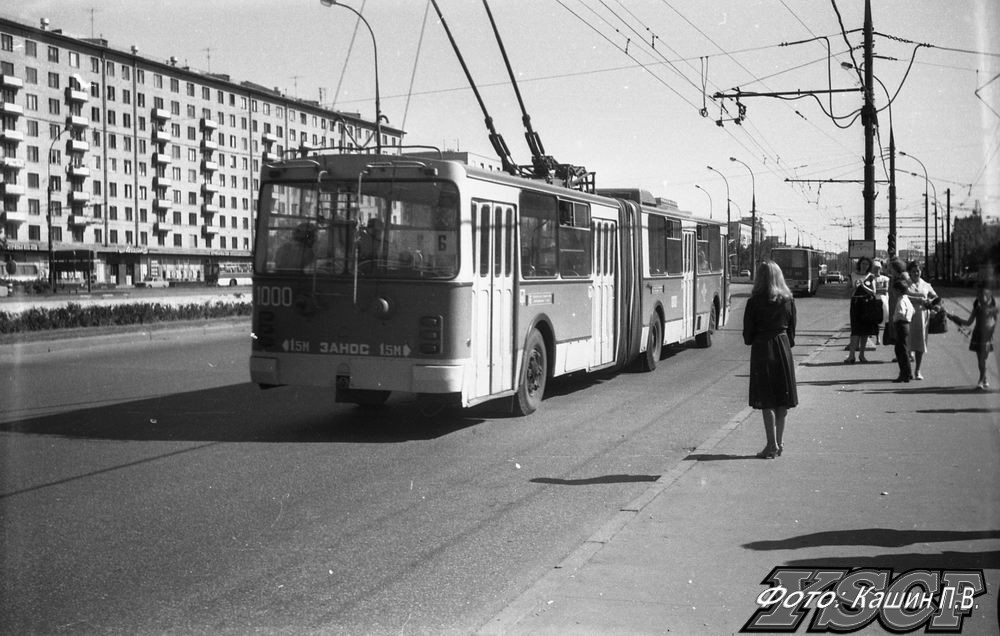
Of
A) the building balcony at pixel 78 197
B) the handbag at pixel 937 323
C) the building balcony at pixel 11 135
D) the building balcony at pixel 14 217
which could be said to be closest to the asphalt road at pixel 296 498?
the handbag at pixel 937 323

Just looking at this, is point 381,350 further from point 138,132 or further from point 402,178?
point 138,132

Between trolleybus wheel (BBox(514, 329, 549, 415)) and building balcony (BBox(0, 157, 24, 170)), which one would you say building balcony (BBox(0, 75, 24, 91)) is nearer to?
building balcony (BBox(0, 157, 24, 170))

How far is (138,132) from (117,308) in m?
82.5

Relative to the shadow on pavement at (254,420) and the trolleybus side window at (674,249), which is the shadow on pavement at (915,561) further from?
the trolleybus side window at (674,249)

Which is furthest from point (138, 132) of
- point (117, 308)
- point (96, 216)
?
point (117, 308)

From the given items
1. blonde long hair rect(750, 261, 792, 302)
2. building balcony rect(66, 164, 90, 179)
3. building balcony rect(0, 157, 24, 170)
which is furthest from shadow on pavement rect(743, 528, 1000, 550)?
building balcony rect(66, 164, 90, 179)

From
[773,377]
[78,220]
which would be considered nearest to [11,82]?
[78,220]

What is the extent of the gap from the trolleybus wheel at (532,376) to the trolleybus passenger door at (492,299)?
0.37 m

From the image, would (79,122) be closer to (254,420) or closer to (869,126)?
(869,126)

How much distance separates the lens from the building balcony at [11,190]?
85.2 m

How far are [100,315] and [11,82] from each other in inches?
2674

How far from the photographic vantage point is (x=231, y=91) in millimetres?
112812

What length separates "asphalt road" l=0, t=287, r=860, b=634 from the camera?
221 inches

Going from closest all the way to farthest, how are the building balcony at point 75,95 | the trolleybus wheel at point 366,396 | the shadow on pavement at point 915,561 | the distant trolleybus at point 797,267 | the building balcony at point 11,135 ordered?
the shadow on pavement at point 915,561 < the trolleybus wheel at point 366,396 < the distant trolleybus at point 797,267 < the building balcony at point 11,135 < the building balcony at point 75,95
